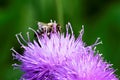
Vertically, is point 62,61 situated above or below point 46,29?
below

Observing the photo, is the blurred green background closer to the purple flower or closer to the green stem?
the green stem

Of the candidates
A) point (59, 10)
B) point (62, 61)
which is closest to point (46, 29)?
point (62, 61)

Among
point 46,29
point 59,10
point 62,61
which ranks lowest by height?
point 62,61

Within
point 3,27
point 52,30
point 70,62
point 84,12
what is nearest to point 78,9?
point 84,12

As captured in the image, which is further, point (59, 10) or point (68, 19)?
point (68, 19)

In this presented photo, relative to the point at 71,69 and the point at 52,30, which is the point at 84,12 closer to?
the point at 52,30

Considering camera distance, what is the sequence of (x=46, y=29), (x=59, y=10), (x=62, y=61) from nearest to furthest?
1. (x=62, y=61)
2. (x=46, y=29)
3. (x=59, y=10)

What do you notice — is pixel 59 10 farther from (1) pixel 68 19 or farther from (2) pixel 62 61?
(2) pixel 62 61
